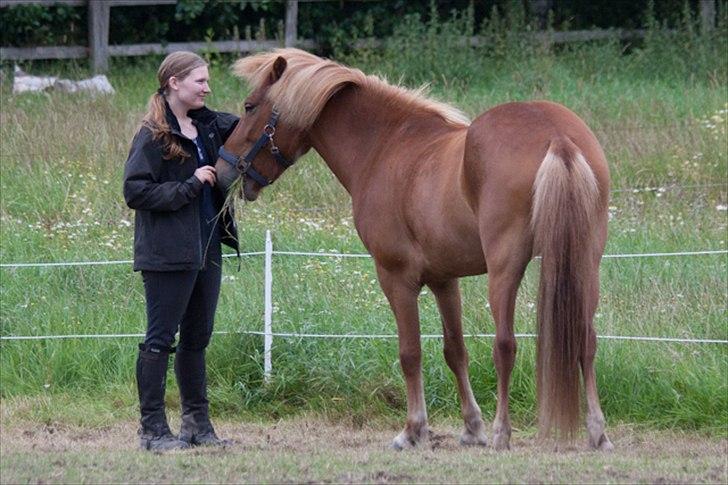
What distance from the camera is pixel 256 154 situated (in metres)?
5.88

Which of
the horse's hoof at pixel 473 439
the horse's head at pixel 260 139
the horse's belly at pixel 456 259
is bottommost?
the horse's hoof at pixel 473 439

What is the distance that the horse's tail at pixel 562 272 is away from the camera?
15.3 ft

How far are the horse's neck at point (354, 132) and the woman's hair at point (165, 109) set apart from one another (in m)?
0.81

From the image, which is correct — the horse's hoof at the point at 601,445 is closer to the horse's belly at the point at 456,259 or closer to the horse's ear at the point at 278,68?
the horse's belly at the point at 456,259

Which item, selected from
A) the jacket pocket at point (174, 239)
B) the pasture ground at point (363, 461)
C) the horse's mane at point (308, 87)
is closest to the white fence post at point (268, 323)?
the pasture ground at point (363, 461)

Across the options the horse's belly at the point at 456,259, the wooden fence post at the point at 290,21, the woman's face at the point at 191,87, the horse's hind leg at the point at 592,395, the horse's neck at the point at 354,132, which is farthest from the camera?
the wooden fence post at the point at 290,21

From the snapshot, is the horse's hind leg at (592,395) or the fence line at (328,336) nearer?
the horse's hind leg at (592,395)

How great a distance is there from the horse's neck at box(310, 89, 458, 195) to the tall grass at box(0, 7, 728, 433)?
1.11 metres

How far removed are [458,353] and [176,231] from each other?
1.59 meters

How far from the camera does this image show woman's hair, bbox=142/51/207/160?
5.46m

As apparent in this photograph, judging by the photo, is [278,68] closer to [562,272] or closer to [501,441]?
[562,272]

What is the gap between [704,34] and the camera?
15609 mm

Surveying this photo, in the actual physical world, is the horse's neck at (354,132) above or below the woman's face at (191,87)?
below

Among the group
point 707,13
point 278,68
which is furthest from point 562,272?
point 707,13
